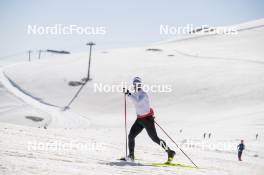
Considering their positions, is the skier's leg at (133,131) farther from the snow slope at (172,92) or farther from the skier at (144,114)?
the snow slope at (172,92)

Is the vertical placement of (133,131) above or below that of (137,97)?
below

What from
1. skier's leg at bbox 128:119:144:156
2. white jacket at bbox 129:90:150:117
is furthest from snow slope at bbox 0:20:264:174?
white jacket at bbox 129:90:150:117

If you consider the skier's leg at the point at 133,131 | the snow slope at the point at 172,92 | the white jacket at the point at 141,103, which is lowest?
the skier's leg at the point at 133,131

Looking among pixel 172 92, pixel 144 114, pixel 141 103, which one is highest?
pixel 172 92

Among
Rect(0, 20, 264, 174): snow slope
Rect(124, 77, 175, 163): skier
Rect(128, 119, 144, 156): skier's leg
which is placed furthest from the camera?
Rect(0, 20, 264, 174): snow slope

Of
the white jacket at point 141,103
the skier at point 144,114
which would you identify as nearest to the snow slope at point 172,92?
the skier at point 144,114

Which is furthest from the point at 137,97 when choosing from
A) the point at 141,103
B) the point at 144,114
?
the point at 144,114

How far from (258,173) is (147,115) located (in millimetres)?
3037

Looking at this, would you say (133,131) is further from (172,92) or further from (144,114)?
(172,92)

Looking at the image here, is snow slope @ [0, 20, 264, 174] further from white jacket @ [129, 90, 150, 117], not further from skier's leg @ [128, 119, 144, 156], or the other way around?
white jacket @ [129, 90, 150, 117]

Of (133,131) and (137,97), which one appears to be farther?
(133,131)

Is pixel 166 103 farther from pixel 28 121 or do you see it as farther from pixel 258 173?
pixel 258 173

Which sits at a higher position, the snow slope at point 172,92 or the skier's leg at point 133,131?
the snow slope at point 172,92

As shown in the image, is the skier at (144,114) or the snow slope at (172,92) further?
the snow slope at (172,92)
